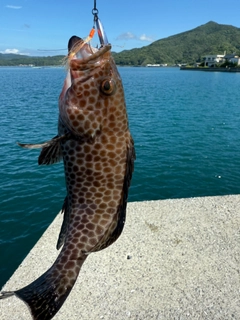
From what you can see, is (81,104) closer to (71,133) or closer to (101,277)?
(71,133)

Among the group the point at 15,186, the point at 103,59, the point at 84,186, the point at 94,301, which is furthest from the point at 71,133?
the point at 15,186

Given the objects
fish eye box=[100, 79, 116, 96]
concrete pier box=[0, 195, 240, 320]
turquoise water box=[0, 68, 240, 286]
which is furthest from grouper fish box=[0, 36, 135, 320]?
turquoise water box=[0, 68, 240, 286]

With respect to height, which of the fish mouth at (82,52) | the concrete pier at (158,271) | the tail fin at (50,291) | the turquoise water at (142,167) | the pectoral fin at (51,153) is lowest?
the turquoise water at (142,167)

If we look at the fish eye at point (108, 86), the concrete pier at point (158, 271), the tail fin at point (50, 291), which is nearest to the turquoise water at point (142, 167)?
the concrete pier at point (158, 271)

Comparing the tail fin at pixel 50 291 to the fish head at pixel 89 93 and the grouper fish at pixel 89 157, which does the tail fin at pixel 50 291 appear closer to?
the grouper fish at pixel 89 157

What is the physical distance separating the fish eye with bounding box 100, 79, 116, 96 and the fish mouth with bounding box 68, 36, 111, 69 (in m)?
0.21

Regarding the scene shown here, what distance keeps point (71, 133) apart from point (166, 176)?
662 inches

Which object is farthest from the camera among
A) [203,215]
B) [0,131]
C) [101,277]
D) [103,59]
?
[0,131]

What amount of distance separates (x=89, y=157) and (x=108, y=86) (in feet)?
2.15

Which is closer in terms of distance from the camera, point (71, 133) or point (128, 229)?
point (71, 133)

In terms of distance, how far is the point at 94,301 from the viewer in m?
7.25

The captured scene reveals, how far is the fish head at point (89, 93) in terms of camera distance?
2729 mm

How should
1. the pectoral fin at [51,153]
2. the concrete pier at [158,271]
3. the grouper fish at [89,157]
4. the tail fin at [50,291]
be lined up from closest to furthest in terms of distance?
the tail fin at [50,291]
the grouper fish at [89,157]
the pectoral fin at [51,153]
the concrete pier at [158,271]

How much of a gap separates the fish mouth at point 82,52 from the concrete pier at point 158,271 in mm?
5944
